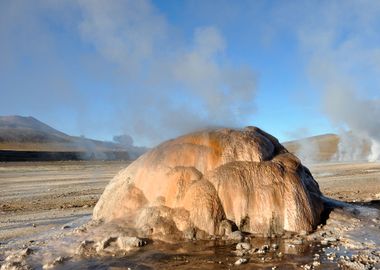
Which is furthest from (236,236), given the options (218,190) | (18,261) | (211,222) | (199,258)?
(18,261)

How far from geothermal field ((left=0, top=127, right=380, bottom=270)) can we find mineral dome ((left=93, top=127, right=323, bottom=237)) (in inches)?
0.9

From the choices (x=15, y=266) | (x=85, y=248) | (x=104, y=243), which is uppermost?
(x=104, y=243)

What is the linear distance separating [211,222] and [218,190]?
0.76 metres

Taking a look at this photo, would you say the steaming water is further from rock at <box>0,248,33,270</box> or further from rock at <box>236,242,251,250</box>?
rock at <box>0,248,33,270</box>

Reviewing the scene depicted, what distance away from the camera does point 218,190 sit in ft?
32.1

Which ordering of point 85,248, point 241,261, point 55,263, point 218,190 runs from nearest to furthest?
1. point 241,261
2. point 55,263
3. point 85,248
4. point 218,190

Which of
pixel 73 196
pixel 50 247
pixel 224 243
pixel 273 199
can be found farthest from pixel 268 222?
pixel 73 196

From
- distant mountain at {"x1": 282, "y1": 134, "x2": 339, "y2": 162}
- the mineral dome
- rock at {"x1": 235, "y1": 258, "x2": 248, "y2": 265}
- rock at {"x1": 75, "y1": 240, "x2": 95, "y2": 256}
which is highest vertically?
distant mountain at {"x1": 282, "y1": 134, "x2": 339, "y2": 162}

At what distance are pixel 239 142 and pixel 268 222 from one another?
215 cm

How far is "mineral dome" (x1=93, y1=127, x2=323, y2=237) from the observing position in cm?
945

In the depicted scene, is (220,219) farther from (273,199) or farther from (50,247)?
(50,247)

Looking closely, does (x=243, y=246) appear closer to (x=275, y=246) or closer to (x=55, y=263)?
(x=275, y=246)

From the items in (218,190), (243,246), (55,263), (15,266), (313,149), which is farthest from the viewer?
(313,149)

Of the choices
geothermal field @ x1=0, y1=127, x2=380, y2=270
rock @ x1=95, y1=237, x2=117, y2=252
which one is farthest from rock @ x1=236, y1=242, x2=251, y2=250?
rock @ x1=95, y1=237, x2=117, y2=252
